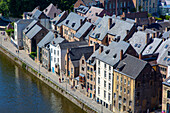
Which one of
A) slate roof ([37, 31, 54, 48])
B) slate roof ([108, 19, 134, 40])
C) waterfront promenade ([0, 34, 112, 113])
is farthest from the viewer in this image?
slate roof ([37, 31, 54, 48])

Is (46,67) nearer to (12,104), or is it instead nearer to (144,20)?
(12,104)

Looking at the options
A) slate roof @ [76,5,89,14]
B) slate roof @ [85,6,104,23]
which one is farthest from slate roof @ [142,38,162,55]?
slate roof @ [76,5,89,14]

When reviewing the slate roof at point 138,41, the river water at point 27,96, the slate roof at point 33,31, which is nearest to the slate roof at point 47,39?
the slate roof at point 33,31

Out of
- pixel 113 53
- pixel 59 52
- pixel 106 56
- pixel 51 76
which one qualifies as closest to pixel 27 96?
pixel 51 76

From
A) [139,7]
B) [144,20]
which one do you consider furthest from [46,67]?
[139,7]

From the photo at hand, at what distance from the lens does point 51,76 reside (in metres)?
125

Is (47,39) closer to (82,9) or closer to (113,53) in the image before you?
(113,53)

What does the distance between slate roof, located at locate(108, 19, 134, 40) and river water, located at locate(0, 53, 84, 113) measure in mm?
25753

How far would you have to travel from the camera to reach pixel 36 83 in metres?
125

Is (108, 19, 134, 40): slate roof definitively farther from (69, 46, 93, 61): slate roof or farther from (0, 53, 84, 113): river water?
(0, 53, 84, 113): river water

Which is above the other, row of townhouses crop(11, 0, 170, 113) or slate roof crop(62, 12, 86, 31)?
slate roof crop(62, 12, 86, 31)

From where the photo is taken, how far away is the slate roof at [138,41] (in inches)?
4525

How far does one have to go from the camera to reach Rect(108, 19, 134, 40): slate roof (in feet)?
403

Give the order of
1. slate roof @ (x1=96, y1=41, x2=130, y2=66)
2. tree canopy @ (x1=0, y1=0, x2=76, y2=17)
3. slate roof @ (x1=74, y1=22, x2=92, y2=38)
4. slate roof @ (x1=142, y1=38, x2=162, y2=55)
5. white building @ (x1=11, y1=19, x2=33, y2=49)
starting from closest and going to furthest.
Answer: slate roof @ (x1=96, y1=41, x2=130, y2=66) < slate roof @ (x1=142, y1=38, x2=162, y2=55) < slate roof @ (x1=74, y1=22, x2=92, y2=38) < white building @ (x1=11, y1=19, x2=33, y2=49) < tree canopy @ (x1=0, y1=0, x2=76, y2=17)
